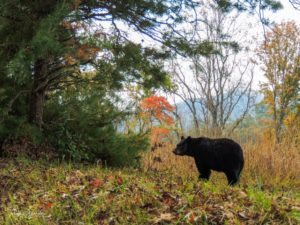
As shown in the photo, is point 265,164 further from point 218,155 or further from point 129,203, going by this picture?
point 129,203

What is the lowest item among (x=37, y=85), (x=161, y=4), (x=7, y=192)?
(x=7, y=192)

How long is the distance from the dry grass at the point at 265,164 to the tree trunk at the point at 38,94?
2.98m

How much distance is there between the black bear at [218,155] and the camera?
328 inches

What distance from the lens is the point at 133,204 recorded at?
4617 millimetres

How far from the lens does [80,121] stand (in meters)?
10.3

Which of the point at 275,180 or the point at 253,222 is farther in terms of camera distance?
the point at 275,180

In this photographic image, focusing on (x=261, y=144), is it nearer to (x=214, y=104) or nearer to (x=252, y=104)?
(x=214, y=104)

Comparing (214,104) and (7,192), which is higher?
(214,104)

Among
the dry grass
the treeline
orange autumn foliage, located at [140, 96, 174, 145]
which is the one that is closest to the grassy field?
the treeline

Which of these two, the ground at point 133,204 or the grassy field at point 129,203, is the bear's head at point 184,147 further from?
the ground at point 133,204

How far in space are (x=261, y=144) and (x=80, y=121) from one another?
451 centimetres

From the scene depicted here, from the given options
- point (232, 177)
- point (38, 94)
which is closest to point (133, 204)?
point (232, 177)

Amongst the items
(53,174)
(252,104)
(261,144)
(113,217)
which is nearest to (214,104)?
(252,104)

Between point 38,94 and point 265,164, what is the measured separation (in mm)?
5515
